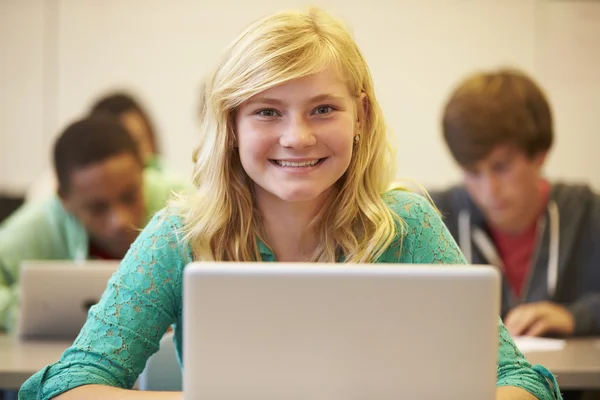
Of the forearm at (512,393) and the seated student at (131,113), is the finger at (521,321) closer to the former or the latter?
the forearm at (512,393)

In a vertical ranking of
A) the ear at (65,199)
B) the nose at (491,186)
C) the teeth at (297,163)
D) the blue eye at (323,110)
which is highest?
the blue eye at (323,110)

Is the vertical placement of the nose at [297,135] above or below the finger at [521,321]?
above

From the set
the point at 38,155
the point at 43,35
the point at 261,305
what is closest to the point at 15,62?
the point at 43,35

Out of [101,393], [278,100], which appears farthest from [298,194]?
[101,393]

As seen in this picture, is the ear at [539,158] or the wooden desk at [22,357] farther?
the ear at [539,158]

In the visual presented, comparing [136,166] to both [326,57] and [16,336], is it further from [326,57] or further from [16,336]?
[326,57]

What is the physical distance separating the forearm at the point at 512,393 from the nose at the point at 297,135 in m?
0.51

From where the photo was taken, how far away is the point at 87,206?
9.39ft

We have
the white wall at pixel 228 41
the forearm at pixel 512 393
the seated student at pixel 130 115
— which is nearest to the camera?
the forearm at pixel 512 393

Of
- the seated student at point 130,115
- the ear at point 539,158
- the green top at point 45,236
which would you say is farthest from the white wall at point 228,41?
the ear at point 539,158

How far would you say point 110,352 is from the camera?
1481 millimetres

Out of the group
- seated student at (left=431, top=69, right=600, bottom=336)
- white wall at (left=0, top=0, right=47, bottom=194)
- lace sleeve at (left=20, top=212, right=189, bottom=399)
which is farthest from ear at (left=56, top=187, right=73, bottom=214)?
white wall at (left=0, top=0, right=47, bottom=194)

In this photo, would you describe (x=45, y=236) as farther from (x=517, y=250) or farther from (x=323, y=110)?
(x=323, y=110)

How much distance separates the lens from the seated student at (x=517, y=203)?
266 centimetres
